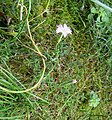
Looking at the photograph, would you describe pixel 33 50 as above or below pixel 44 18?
below

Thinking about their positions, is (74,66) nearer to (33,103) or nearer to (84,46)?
(84,46)

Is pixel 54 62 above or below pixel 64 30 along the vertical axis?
below

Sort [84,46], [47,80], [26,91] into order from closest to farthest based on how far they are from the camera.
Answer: [26,91], [47,80], [84,46]

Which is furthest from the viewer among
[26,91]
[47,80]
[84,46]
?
[84,46]

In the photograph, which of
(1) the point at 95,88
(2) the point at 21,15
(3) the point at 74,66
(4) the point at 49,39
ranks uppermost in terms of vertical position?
(2) the point at 21,15

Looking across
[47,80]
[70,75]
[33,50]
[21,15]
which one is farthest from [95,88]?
[21,15]

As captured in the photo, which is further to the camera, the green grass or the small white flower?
the small white flower

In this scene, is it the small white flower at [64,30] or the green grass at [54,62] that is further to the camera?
the small white flower at [64,30]

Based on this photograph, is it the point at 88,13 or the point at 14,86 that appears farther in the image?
the point at 88,13
